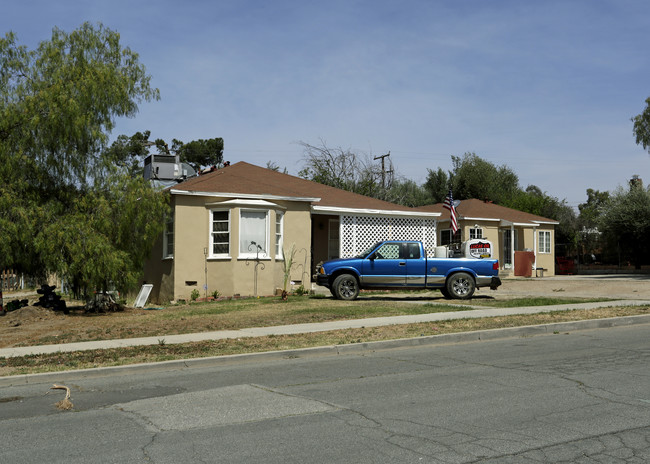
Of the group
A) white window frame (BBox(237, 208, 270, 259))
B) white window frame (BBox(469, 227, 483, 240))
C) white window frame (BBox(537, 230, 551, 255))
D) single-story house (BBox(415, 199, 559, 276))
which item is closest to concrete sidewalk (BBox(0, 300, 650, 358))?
white window frame (BBox(237, 208, 270, 259))

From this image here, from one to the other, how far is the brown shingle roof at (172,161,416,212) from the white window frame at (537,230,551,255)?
13505 millimetres

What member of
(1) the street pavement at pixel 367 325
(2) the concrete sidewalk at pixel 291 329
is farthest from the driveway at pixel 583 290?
(1) the street pavement at pixel 367 325

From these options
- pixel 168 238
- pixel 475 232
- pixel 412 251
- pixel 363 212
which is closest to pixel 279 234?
pixel 168 238

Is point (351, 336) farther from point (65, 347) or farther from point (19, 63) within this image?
point (19, 63)

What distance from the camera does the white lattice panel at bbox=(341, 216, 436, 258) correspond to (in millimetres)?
25234

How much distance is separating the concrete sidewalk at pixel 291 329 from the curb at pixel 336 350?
1.77 meters

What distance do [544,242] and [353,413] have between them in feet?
107

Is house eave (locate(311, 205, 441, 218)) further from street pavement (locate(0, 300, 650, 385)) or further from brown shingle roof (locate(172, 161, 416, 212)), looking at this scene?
street pavement (locate(0, 300, 650, 385))

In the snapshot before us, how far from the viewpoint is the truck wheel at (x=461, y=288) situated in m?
19.5

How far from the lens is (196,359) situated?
10234mm

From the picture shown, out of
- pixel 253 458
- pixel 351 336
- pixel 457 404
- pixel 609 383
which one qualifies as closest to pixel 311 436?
pixel 253 458

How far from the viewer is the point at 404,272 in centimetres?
1934

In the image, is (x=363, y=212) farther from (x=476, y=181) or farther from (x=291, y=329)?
(x=476, y=181)

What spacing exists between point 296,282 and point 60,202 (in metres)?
8.78
